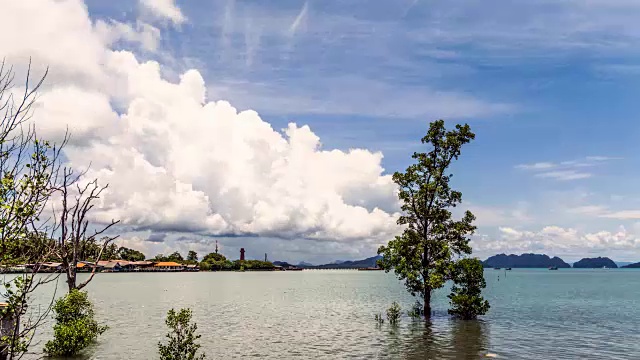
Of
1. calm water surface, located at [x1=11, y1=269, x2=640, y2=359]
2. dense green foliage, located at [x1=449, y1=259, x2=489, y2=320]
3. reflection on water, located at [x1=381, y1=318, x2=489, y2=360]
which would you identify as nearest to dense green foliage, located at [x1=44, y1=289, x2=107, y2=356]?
calm water surface, located at [x1=11, y1=269, x2=640, y2=359]

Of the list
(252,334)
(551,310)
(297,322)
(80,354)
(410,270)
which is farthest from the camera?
(551,310)

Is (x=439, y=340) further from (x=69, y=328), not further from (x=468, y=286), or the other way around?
(x=69, y=328)

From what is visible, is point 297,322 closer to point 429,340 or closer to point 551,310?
point 429,340

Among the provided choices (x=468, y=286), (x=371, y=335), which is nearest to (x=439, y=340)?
(x=371, y=335)

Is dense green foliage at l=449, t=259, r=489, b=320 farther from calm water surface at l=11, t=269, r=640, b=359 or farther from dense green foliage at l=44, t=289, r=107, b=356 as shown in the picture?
dense green foliage at l=44, t=289, r=107, b=356

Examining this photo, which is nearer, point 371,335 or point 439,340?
point 439,340

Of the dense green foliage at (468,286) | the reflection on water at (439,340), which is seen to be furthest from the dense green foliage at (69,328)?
the dense green foliage at (468,286)

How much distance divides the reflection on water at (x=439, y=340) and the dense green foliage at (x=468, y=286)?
57.6 inches

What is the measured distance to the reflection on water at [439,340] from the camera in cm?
4181

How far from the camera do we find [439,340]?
48.2 meters

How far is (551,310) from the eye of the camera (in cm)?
8350

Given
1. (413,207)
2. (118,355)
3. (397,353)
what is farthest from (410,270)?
(118,355)

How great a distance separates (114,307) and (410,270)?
56413 millimetres

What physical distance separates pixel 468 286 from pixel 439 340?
47.4 feet
